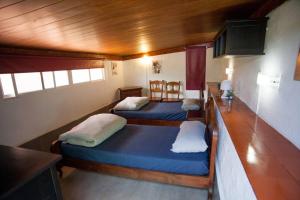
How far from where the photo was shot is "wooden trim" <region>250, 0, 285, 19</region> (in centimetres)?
142

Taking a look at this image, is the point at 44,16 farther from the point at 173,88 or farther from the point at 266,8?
the point at 173,88

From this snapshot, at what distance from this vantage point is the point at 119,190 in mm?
2035

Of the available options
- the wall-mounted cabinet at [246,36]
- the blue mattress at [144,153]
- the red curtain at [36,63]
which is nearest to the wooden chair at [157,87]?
the red curtain at [36,63]

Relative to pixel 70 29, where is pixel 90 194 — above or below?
below

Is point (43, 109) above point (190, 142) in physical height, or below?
above

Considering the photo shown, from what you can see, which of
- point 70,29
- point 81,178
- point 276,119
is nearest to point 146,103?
point 81,178

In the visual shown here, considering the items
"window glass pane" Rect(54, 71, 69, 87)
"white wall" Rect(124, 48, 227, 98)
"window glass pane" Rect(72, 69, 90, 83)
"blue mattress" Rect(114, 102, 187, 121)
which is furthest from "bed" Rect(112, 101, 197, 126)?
"white wall" Rect(124, 48, 227, 98)

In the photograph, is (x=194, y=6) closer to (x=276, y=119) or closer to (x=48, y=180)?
(x=276, y=119)

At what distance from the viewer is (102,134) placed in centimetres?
223

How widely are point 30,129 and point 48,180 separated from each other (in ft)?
5.91

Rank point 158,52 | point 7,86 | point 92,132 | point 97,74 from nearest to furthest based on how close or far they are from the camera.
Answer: point 92,132, point 7,86, point 97,74, point 158,52

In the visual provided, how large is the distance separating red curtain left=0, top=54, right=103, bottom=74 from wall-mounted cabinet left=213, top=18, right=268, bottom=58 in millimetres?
2725

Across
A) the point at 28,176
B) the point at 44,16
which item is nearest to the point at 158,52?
the point at 44,16

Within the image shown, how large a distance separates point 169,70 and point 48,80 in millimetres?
3391
